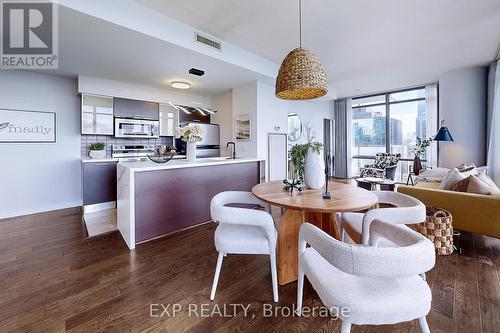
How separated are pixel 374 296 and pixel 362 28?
3292 millimetres

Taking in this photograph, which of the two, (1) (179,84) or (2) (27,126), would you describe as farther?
(1) (179,84)

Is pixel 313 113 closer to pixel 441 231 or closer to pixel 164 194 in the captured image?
pixel 441 231

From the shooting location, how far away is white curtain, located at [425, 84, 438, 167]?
17.7 ft

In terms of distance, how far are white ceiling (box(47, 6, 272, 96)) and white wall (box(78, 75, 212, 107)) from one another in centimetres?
16

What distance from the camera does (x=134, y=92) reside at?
4.62 meters

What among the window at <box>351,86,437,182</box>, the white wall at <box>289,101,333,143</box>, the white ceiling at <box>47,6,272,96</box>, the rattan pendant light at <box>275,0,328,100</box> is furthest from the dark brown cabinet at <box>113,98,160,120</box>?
the window at <box>351,86,437,182</box>

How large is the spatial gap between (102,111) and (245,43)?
9.82 ft

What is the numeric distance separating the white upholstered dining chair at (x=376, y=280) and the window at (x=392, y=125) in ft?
19.6

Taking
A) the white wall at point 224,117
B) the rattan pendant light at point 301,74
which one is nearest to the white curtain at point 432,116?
the white wall at point 224,117

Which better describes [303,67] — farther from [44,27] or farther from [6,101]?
[6,101]

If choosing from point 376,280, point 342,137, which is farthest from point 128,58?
point 342,137

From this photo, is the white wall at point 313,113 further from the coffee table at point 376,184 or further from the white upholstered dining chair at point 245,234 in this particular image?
the white upholstered dining chair at point 245,234

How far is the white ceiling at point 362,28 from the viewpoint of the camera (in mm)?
2480

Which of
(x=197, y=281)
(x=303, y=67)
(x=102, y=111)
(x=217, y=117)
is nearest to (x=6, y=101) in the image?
(x=102, y=111)
